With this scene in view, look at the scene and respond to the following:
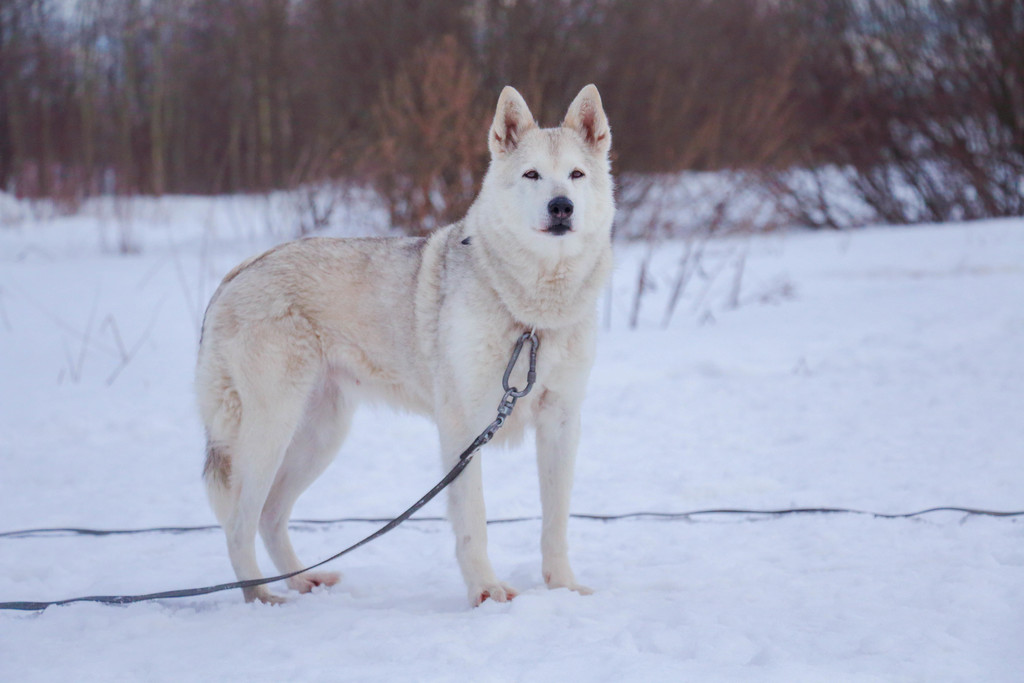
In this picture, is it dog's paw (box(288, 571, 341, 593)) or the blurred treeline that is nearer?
dog's paw (box(288, 571, 341, 593))

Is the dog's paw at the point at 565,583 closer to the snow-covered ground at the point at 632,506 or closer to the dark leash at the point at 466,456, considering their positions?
the snow-covered ground at the point at 632,506

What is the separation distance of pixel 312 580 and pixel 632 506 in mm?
1549

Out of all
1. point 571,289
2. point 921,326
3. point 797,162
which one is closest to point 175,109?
point 797,162

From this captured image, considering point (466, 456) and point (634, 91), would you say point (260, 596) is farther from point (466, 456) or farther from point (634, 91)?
point (634, 91)

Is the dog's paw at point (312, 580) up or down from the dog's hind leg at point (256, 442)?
down

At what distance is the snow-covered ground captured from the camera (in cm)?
239

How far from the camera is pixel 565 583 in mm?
3027

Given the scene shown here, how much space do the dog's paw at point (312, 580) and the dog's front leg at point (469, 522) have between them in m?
0.63

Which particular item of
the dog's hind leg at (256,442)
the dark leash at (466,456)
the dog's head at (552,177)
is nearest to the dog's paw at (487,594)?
the dark leash at (466,456)

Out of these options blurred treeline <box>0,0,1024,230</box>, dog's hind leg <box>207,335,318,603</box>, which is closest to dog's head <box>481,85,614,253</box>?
dog's hind leg <box>207,335,318,603</box>

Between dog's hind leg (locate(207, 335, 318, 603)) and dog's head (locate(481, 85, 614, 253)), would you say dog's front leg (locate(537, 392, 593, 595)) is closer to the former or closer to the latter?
dog's head (locate(481, 85, 614, 253))

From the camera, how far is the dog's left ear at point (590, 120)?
3.31 metres

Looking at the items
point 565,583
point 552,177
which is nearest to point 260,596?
point 565,583

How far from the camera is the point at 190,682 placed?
7.40 ft
